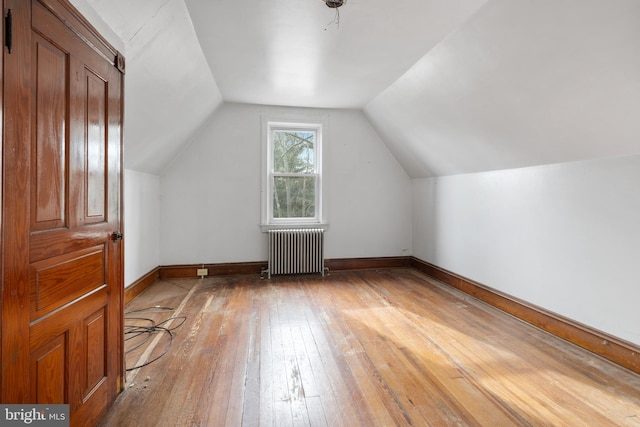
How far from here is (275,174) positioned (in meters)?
5.04

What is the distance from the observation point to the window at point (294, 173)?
5039 mm

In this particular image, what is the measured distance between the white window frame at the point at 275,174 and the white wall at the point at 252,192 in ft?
0.29

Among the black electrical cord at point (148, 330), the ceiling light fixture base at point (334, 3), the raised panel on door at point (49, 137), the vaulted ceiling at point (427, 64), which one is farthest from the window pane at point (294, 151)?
the raised panel on door at point (49, 137)

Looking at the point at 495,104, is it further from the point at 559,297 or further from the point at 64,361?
the point at 64,361

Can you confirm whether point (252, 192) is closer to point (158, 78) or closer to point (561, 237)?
point (158, 78)

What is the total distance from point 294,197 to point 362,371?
10.6 ft

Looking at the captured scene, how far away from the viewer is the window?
5039 mm

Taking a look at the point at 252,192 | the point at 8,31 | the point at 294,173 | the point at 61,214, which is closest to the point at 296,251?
the point at 252,192

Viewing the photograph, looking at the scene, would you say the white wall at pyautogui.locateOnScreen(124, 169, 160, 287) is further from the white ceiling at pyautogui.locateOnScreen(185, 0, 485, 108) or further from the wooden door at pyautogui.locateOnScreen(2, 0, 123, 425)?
the wooden door at pyautogui.locateOnScreen(2, 0, 123, 425)

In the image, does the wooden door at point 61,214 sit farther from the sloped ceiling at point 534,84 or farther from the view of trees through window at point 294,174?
the view of trees through window at point 294,174

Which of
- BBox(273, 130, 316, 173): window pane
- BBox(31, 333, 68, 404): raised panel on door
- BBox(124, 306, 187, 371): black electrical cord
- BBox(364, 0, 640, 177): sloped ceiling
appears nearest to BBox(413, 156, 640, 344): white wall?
BBox(364, 0, 640, 177): sloped ceiling

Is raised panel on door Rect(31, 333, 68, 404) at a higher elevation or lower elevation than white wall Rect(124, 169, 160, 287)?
lower

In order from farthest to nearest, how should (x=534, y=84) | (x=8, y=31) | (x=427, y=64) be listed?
1. (x=427, y=64)
2. (x=534, y=84)
3. (x=8, y=31)

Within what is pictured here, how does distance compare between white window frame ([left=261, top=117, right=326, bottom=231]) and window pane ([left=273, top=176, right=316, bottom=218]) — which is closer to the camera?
white window frame ([left=261, top=117, right=326, bottom=231])
